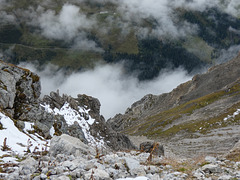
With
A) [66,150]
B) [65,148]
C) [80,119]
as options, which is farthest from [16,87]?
[80,119]

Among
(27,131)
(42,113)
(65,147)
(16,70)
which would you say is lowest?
(65,147)

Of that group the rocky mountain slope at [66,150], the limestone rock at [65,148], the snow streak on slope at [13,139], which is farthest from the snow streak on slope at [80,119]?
the limestone rock at [65,148]

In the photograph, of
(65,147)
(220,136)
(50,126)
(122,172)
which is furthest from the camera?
(220,136)

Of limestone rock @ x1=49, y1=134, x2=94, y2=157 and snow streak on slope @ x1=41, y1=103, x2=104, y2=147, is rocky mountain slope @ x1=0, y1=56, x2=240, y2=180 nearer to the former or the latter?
limestone rock @ x1=49, y1=134, x2=94, y2=157

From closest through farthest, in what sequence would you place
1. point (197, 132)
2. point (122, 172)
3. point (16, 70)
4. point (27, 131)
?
1. point (122, 172)
2. point (27, 131)
3. point (16, 70)
4. point (197, 132)

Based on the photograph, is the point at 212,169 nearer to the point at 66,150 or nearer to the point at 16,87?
the point at 66,150

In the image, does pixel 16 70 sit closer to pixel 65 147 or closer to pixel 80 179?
pixel 65 147

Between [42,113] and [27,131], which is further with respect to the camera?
[42,113]

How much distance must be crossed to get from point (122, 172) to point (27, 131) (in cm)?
2057

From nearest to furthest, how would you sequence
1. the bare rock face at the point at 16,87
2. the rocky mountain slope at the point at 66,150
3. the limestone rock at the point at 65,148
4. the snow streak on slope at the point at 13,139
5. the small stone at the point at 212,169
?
the rocky mountain slope at the point at 66,150, the small stone at the point at 212,169, the limestone rock at the point at 65,148, the snow streak on slope at the point at 13,139, the bare rock face at the point at 16,87

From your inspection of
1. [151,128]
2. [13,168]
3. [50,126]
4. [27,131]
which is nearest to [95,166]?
[13,168]

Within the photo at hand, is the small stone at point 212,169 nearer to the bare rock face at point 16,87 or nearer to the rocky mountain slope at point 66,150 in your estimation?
the rocky mountain slope at point 66,150

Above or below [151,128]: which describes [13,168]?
below

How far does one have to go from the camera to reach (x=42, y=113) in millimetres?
36438
